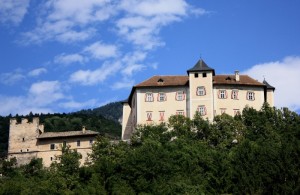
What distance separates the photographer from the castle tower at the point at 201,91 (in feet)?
229

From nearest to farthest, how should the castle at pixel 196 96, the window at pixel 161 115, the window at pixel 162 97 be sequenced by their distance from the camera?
the castle at pixel 196 96 → the window at pixel 161 115 → the window at pixel 162 97

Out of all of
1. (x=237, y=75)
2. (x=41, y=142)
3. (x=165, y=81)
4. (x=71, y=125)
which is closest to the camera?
(x=165, y=81)

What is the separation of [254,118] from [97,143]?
17.7m

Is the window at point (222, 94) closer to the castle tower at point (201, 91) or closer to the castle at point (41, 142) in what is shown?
the castle tower at point (201, 91)

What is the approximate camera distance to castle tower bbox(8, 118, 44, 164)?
77.9 metres

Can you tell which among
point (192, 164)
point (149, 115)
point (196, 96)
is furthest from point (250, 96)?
point (192, 164)

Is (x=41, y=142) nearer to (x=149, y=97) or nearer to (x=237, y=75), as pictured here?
(x=149, y=97)

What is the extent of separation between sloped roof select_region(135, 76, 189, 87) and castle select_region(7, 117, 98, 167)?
415 inches

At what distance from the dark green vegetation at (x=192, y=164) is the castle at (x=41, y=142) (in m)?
15.3

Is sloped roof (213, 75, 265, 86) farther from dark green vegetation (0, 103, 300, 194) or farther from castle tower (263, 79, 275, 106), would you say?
dark green vegetation (0, 103, 300, 194)

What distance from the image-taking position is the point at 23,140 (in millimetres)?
79438

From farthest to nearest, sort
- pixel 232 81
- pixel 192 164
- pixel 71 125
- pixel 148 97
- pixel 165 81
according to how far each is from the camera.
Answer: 1. pixel 71 125
2. pixel 165 81
3. pixel 232 81
4. pixel 148 97
5. pixel 192 164

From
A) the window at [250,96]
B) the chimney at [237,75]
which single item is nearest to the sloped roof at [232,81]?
the chimney at [237,75]

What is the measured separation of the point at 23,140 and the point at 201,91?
26332mm
